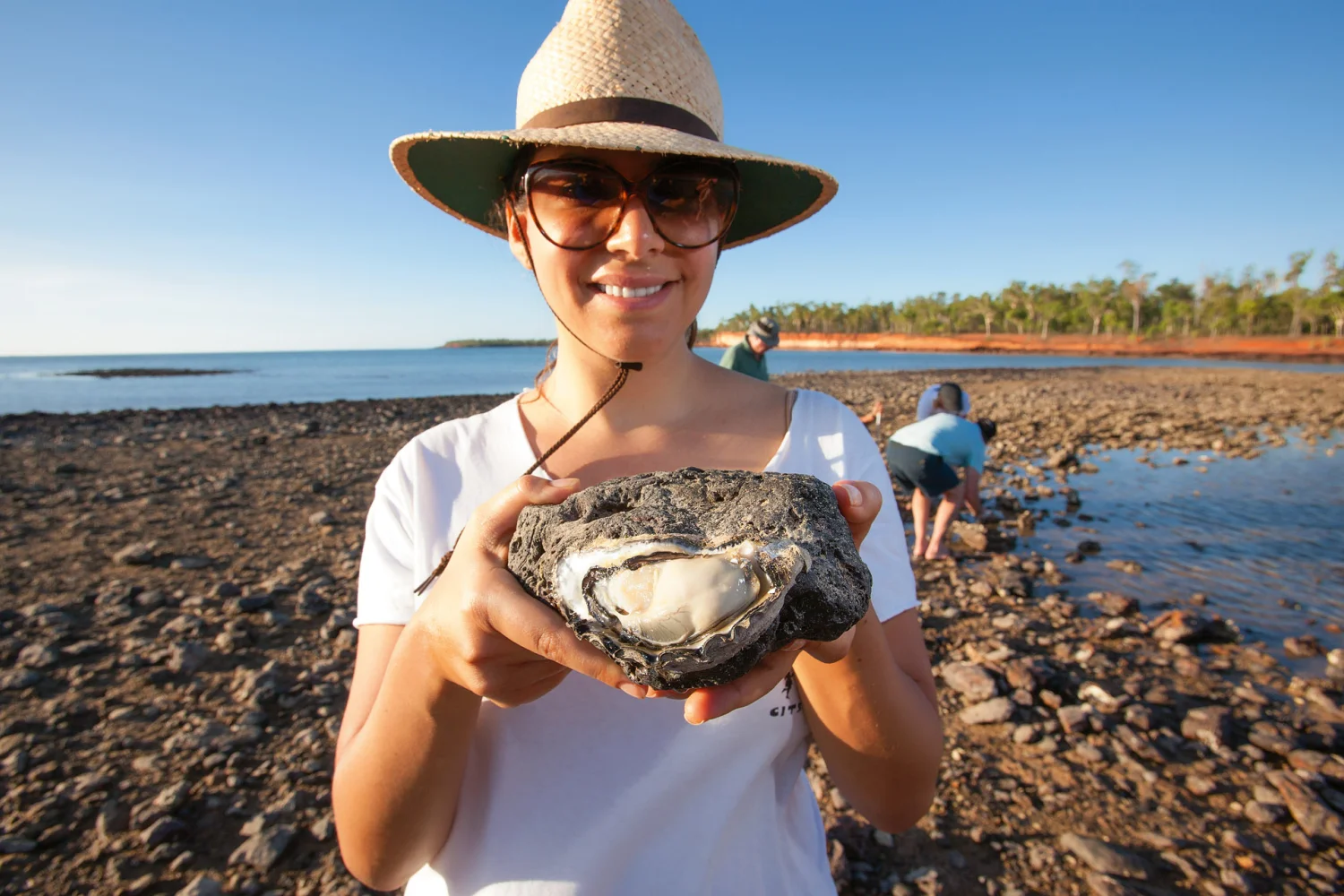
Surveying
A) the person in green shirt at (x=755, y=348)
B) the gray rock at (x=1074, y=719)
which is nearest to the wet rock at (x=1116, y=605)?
the gray rock at (x=1074, y=719)

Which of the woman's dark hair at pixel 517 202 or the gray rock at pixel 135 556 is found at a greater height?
the woman's dark hair at pixel 517 202

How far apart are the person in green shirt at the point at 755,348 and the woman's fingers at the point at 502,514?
754 centimetres

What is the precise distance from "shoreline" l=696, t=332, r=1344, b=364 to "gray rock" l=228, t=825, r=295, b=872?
6222 cm

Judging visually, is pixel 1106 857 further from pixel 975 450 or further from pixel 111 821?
pixel 975 450

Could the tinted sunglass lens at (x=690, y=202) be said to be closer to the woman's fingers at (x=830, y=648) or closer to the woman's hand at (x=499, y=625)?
the woman's hand at (x=499, y=625)

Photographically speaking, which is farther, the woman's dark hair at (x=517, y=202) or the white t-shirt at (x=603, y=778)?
the woman's dark hair at (x=517, y=202)

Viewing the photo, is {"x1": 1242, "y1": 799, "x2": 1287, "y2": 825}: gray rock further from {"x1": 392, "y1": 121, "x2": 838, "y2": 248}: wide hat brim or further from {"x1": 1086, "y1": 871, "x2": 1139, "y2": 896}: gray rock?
{"x1": 392, "y1": 121, "x2": 838, "y2": 248}: wide hat brim

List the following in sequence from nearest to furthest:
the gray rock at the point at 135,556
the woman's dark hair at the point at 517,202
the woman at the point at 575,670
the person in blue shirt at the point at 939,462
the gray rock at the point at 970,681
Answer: the woman at the point at 575,670 → the woman's dark hair at the point at 517,202 → the gray rock at the point at 970,681 → the gray rock at the point at 135,556 → the person in blue shirt at the point at 939,462

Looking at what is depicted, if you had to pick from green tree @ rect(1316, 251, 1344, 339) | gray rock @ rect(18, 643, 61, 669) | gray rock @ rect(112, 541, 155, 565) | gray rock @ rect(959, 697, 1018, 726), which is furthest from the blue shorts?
green tree @ rect(1316, 251, 1344, 339)

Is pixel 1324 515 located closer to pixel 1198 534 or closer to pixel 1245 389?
pixel 1198 534

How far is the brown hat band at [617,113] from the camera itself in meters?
1.88

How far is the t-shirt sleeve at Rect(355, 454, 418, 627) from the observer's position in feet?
5.84

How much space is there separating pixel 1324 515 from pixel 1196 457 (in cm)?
413

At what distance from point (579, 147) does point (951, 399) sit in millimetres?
7200
